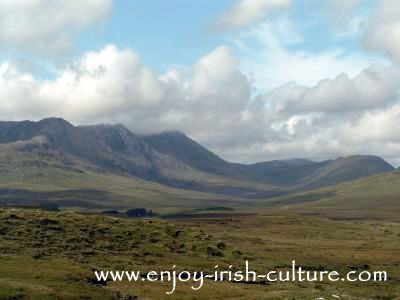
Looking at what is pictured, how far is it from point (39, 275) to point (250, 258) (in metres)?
44.9

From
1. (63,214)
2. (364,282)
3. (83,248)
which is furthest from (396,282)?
(63,214)

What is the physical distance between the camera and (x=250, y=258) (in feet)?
315

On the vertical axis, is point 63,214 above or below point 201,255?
above

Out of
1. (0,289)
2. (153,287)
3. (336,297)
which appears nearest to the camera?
(0,289)

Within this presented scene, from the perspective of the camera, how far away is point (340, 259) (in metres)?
105

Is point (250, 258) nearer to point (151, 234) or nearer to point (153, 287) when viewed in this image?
point (151, 234)

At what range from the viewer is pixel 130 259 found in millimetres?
80062

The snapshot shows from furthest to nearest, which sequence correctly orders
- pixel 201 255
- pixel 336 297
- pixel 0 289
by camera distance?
pixel 201 255, pixel 336 297, pixel 0 289

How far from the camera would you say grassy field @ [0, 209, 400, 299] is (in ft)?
196

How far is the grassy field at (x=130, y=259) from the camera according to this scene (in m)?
59.6

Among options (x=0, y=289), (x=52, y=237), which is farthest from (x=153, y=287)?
(x=52, y=237)

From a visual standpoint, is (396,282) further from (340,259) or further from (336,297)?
(336,297)

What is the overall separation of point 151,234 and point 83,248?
18.8 meters

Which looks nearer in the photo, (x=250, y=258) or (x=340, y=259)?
(x=250, y=258)
